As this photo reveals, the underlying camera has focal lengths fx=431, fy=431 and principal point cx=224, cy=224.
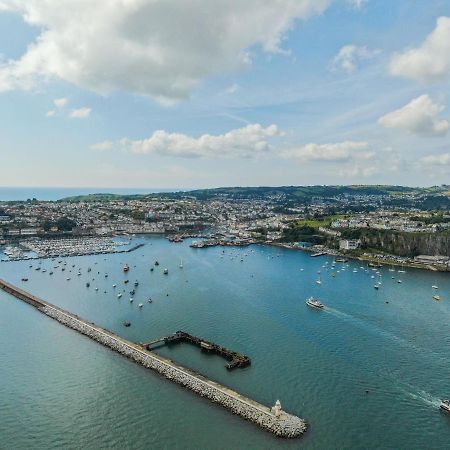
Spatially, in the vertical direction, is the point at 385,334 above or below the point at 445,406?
below

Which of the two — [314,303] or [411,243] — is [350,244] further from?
[314,303]

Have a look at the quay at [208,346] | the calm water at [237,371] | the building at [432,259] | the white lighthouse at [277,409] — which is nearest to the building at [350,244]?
the building at [432,259]

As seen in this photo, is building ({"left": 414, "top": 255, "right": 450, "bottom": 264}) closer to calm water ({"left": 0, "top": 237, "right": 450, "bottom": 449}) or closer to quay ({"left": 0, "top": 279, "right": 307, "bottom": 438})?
calm water ({"left": 0, "top": 237, "right": 450, "bottom": 449})

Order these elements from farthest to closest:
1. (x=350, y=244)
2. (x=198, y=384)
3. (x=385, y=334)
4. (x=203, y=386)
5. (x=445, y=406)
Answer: (x=350, y=244) < (x=385, y=334) < (x=198, y=384) < (x=203, y=386) < (x=445, y=406)

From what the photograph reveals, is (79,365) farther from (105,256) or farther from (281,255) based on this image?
(281,255)

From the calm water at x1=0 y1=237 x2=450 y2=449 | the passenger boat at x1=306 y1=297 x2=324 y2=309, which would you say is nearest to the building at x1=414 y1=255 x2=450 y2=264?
the calm water at x1=0 y1=237 x2=450 y2=449

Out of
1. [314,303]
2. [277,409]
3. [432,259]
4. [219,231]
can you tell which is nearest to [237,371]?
[277,409]

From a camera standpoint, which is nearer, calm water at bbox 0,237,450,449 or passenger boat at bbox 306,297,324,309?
calm water at bbox 0,237,450,449
